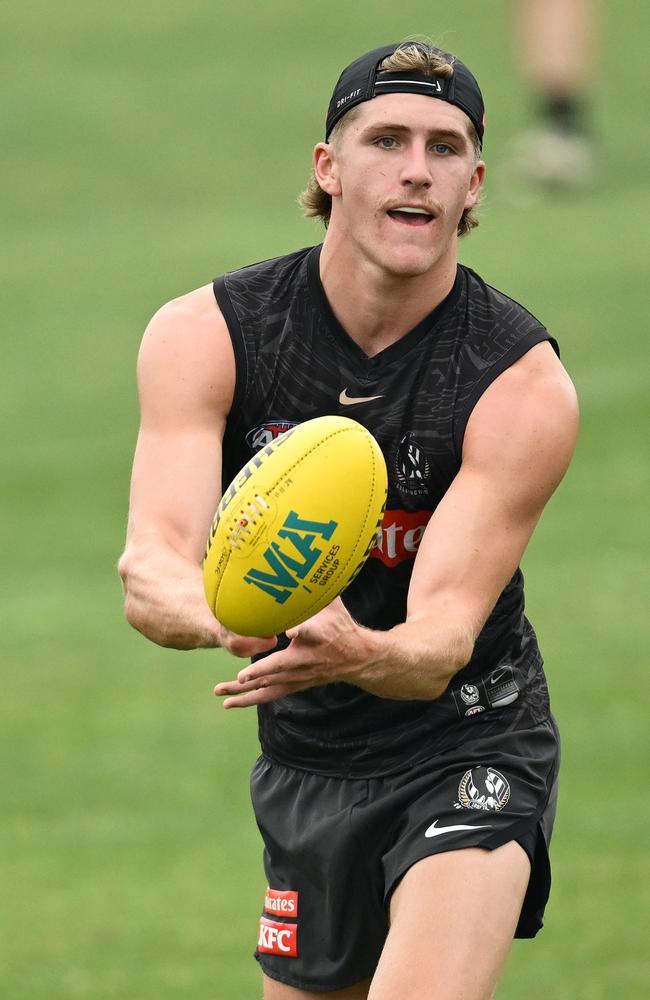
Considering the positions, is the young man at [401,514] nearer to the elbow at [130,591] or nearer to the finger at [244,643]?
the elbow at [130,591]

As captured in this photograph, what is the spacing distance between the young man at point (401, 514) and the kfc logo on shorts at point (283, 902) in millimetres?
14

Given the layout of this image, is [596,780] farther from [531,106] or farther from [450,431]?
[531,106]

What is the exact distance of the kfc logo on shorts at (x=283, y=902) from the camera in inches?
248

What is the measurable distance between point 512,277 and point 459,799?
16285mm

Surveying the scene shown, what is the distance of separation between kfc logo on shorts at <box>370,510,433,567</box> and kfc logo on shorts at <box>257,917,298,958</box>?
1.26 meters

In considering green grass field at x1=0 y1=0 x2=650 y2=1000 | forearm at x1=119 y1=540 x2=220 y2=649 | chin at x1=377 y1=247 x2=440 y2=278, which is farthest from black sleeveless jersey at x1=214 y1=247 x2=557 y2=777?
green grass field at x1=0 y1=0 x2=650 y2=1000

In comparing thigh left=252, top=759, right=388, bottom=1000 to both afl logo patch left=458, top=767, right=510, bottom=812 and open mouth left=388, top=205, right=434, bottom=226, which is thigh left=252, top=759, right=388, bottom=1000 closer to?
afl logo patch left=458, top=767, right=510, bottom=812

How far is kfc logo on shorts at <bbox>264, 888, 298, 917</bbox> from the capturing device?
6309 millimetres

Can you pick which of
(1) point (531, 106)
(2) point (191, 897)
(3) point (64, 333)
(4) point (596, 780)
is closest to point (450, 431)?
(2) point (191, 897)

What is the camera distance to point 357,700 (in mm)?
6117

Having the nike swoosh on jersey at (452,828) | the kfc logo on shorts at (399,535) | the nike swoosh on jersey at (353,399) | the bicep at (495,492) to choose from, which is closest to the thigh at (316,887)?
the nike swoosh on jersey at (452,828)

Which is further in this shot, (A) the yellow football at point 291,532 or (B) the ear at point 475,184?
(B) the ear at point 475,184

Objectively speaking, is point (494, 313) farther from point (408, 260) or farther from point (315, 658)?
point (315, 658)

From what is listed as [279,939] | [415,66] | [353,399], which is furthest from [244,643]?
[415,66]
